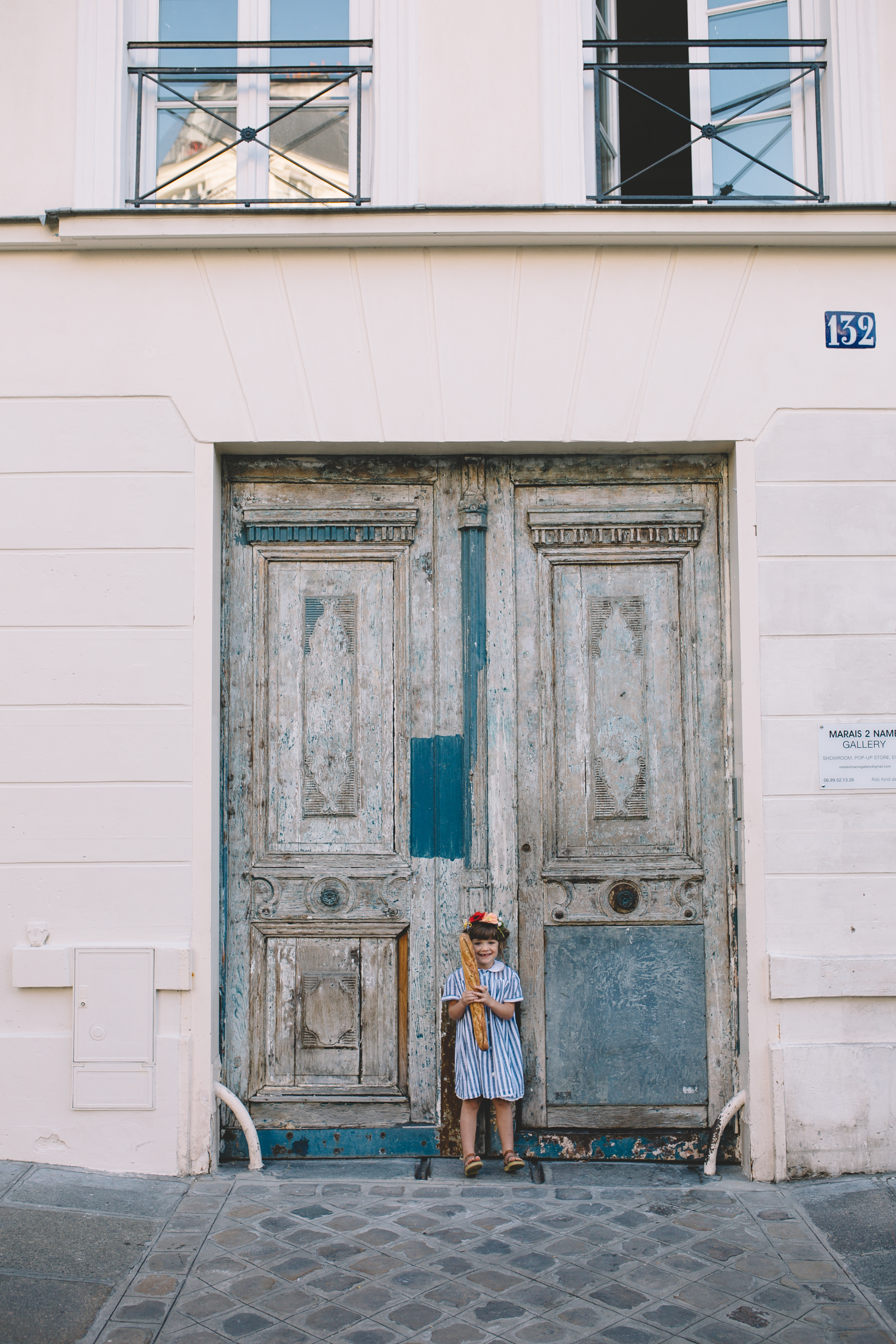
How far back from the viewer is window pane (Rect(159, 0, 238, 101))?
4.29 meters

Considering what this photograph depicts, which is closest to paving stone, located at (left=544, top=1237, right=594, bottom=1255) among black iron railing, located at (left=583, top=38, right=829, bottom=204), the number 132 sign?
the number 132 sign

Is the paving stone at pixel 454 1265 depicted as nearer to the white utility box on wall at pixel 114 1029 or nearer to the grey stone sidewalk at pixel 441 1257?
the grey stone sidewalk at pixel 441 1257

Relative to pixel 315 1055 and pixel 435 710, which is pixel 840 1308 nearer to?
pixel 315 1055

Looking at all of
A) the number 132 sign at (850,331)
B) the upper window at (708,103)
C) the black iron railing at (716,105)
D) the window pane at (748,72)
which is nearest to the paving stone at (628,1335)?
the number 132 sign at (850,331)

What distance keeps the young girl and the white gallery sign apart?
4.72ft

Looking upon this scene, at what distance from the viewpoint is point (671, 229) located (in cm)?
391

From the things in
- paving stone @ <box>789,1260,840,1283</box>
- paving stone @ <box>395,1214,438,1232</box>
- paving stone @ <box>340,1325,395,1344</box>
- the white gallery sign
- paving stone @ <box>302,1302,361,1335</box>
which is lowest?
paving stone @ <box>395,1214,438,1232</box>

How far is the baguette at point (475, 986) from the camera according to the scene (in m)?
3.88

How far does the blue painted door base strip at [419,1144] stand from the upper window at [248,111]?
12.7 feet

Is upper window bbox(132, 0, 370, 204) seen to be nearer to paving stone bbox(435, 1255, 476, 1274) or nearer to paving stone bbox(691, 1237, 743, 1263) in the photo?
paving stone bbox(435, 1255, 476, 1274)

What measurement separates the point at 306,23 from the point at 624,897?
3.94 metres

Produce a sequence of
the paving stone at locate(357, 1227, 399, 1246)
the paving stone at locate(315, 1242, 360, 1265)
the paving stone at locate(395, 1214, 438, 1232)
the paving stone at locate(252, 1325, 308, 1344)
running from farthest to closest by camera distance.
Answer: the paving stone at locate(395, 1214, 438, 1232), the paving stone at locate(357, 1227, 399, 1246), the paving stone at locate(315, 1242, 360, 1265), the paving stone at locate(252, 1325, 308, 1344)

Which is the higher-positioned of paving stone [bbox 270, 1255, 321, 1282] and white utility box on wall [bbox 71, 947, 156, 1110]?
white utility box on wall [bbox 71, 947, 156, 1110]

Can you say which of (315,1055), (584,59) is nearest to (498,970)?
(315,1055)
